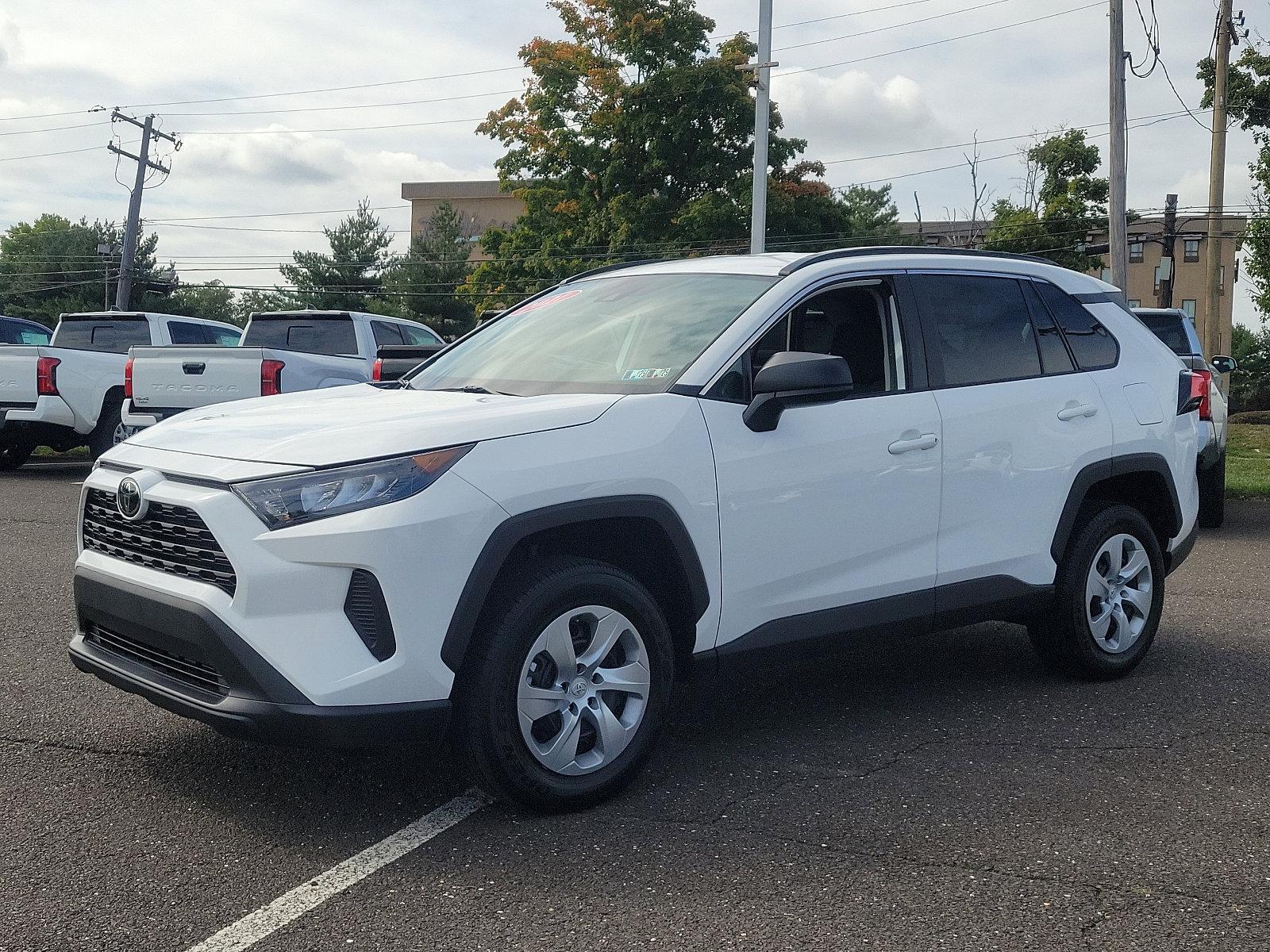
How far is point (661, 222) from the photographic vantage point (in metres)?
38.4

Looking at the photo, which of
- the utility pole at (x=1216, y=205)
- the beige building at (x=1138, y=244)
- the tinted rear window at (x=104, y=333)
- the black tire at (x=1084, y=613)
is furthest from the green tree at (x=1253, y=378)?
the black tire at (x=1084, y=613)

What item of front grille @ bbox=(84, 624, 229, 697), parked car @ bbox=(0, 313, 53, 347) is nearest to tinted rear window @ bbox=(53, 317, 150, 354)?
parked car @ bbox=(0, 313, 53, 347)

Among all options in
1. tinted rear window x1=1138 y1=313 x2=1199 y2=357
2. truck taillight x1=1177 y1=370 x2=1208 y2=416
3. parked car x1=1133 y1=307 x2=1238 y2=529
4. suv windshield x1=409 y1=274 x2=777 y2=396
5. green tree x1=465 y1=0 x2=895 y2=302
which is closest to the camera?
suv windshield x1=409 y1=274 x2=777 y2=396

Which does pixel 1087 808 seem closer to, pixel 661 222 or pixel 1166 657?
pixel 1166 657

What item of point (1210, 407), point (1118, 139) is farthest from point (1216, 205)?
point (1210, 407)

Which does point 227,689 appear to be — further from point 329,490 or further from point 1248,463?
point 1248,463

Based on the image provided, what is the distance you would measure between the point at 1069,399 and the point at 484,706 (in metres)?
3.07

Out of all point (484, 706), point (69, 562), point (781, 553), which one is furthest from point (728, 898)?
point (69, 562)

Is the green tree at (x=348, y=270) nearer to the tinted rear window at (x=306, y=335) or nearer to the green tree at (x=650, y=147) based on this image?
the green tree at (x=650, y=147)

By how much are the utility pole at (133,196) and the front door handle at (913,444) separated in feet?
126

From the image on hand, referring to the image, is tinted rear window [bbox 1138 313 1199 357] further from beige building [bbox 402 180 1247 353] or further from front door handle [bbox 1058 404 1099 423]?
A: beige building [bbox 402 180 1247 353]

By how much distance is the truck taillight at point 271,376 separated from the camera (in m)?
12.6

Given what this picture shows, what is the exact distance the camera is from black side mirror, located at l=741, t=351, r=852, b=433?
4.19 m

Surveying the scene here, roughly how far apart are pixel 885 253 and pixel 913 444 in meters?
0.89
